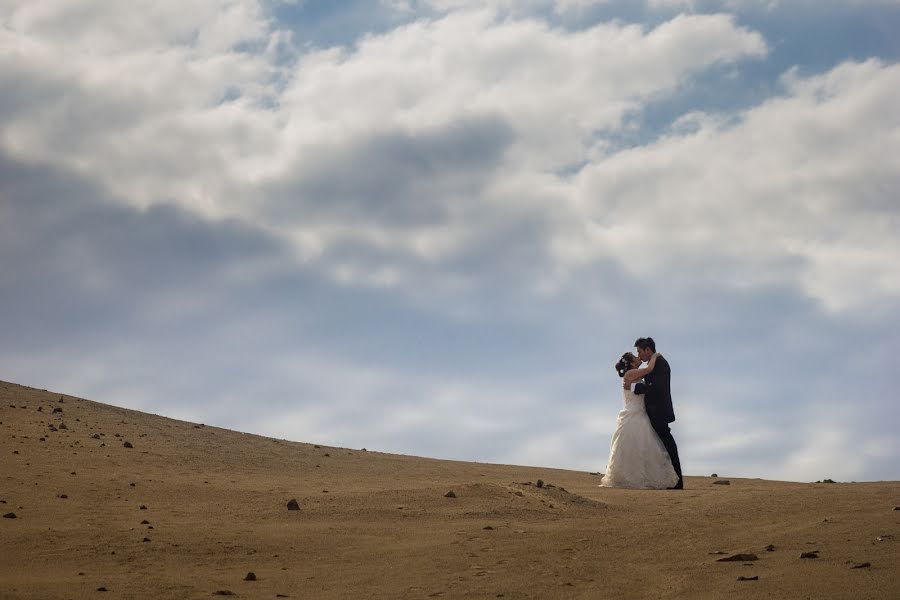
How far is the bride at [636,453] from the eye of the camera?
70.3 feet

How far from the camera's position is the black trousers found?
21797 mm

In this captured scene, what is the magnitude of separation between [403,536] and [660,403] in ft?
33.7

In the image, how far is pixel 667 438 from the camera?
21953mm

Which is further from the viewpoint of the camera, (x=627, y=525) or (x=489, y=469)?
(x=489, y=469)

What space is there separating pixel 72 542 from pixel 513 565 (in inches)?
211

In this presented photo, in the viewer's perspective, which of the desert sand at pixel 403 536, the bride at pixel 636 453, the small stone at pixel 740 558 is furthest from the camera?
A: the bride at pixel 636 453

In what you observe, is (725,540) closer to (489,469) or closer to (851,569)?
(851,569)

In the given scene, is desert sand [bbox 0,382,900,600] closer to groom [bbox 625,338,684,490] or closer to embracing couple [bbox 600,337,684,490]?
embracing couple [bbox 600,337,684,490]

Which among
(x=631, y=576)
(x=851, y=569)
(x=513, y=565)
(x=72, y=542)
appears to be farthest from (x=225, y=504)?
(x=851, y=569)

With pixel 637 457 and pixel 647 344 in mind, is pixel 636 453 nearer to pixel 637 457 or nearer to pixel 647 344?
pixel 637 457

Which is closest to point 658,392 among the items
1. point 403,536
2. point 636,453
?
point 636,453

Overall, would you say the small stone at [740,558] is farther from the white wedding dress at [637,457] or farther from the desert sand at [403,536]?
the white wedding dress at [637,457]

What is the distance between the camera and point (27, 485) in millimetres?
16984

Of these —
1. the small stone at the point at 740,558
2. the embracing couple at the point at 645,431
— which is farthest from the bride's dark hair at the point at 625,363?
the small stone at the point at 740,558
